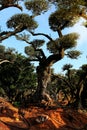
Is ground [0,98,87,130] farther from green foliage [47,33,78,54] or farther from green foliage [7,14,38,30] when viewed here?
green foliage [7,14,38,30]

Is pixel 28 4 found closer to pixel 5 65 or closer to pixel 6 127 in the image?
pixel 6 127

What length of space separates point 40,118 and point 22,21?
30.6 feet

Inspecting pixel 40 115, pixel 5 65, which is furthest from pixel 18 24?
pixel 5 65

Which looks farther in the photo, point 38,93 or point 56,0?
point 38,93

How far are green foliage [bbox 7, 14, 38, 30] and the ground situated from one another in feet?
22.9

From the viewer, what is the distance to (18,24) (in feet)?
98.6

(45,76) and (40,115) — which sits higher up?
(45,76)

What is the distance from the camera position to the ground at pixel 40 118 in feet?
80.6

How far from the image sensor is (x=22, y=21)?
30359 millimetres

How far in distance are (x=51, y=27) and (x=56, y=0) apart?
8.42 meters

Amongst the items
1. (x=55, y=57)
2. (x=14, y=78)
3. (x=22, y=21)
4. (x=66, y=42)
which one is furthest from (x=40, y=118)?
(x=14, y=78)

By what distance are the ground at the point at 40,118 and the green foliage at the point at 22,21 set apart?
22.9ft

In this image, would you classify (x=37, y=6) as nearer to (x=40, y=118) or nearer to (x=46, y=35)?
(x=46, y=35)

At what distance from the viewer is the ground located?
24570mm
